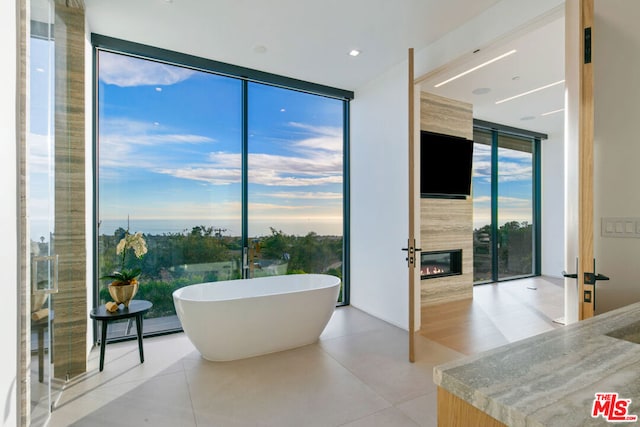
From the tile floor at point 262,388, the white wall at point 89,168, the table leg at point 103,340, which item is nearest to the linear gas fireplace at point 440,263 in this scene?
the tile floor at point 262,388

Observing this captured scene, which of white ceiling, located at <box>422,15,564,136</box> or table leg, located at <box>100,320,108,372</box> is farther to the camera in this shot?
white ceiling, located at <box>422,15,564,136</box>

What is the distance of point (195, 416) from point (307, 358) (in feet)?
3.61

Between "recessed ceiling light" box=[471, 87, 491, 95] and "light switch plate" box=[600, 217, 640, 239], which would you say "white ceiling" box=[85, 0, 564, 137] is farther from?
"light switch plate" box=[600, 217, 640, 239]

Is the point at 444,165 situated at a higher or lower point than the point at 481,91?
lower

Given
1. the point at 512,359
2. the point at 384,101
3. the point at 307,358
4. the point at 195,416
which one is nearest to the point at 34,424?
the point at 195,416

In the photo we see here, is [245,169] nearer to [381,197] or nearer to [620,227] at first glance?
[381,197]

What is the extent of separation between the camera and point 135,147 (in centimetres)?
340

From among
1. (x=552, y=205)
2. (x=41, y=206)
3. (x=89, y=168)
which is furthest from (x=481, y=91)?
(x=41, y=206)

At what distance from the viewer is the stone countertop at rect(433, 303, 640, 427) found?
0.68 m

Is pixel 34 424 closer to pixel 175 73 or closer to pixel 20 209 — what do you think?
pixel 20 209

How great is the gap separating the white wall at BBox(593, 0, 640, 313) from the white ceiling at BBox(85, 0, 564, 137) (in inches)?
24.4

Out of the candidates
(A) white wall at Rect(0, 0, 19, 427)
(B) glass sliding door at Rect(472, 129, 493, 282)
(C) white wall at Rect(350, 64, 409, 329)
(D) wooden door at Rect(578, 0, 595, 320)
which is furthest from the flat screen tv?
(A) white wall at Rect(0, 0, 19, 427)

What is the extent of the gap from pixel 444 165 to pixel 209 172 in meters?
3.26

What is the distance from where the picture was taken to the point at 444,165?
15.4 ft
